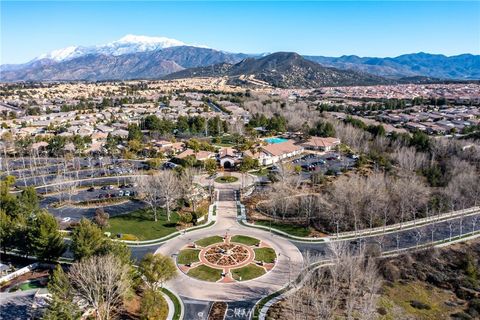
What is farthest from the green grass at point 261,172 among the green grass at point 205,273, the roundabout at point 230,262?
the green grass at point 205,273

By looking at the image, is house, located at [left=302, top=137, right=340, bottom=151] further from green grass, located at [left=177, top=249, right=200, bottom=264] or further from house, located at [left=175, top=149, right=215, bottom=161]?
green grass, located at [left=177, top=249, right=200, bottom=264]

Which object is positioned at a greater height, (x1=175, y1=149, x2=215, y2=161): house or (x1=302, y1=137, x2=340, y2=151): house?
(x1=302, y1=137, x2=340, y2=151): house

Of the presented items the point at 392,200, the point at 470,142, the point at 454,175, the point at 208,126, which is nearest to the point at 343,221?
the point at 392,200

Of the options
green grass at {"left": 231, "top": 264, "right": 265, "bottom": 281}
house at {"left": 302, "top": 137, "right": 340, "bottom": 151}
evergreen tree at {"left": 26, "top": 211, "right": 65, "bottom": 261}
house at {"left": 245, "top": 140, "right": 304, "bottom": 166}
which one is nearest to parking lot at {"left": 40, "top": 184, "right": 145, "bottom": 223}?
evergreen tree at {"left": 26, "top": 211, "right": 65, "bottom": 261}

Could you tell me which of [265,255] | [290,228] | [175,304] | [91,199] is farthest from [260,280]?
[91,199]

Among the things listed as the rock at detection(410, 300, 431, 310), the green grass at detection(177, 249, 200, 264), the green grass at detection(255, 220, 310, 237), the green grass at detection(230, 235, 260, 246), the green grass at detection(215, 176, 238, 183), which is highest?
the green grass at detection(215, 176, 238, 183)

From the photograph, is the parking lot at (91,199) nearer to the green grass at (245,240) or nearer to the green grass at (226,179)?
the green grass at (226,179)

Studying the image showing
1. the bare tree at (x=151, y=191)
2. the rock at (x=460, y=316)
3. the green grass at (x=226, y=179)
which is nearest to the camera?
the rock at (x=460, y=316)

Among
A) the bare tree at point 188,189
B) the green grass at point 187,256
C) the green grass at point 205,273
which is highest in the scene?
the bare tree at point 188,189
